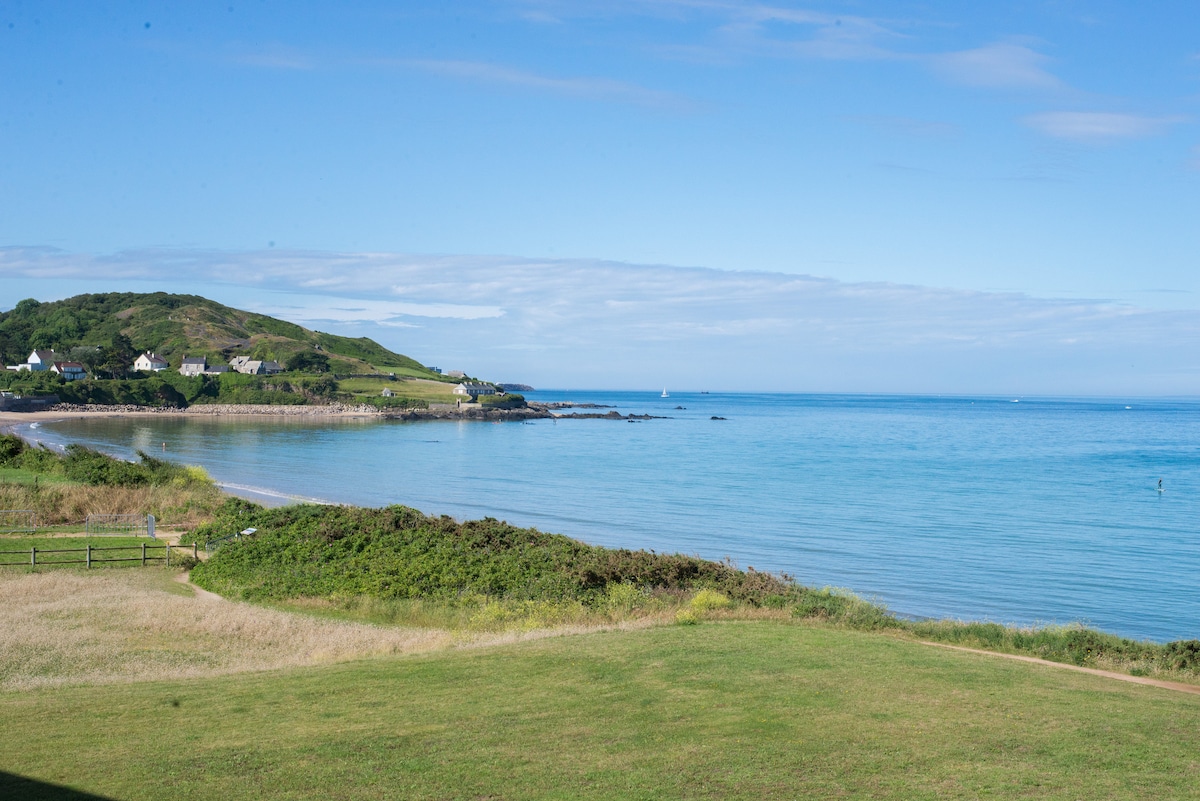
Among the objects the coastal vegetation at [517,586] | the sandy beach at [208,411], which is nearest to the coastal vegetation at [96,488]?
the coastal vegetation at [517,586]

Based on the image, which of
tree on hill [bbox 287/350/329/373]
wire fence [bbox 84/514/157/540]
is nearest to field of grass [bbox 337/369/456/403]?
tree on hill [bbox 287/350/329/373]

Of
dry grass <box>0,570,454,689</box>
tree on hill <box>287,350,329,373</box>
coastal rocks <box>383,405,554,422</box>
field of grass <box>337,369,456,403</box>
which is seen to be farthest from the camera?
tree on hill <box>287,350,329,373</box>

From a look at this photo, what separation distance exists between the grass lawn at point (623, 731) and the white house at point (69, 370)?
166891 mm

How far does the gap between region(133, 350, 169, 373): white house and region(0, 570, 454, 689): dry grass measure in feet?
551

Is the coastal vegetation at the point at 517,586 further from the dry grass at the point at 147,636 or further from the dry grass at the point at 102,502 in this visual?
the dry grass at the point at 102,502

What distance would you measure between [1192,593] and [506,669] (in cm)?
2505

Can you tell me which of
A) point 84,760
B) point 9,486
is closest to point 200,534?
point 9,486

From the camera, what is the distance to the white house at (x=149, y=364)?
17725cm

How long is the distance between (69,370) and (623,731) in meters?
176

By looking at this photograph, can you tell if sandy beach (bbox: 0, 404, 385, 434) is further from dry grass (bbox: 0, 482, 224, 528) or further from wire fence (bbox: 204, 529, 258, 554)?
wire fence (bbox: 204, 529, 258, 554)

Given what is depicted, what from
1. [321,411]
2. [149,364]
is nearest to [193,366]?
[149,364]

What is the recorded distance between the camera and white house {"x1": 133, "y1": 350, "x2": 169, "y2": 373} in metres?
177

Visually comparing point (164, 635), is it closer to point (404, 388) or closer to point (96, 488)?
point (96, 488)

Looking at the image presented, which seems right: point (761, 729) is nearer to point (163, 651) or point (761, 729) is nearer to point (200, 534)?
point (163, 651)
